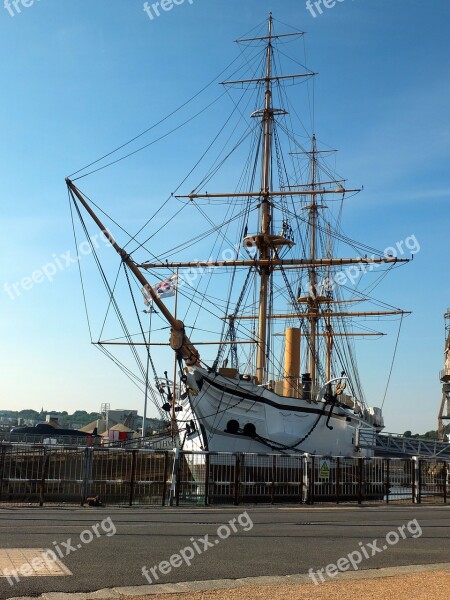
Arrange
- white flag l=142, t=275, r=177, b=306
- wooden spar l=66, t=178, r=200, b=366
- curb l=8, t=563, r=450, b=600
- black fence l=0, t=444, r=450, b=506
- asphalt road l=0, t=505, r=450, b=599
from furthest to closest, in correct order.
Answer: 1. white flag l=142, t=275, r=177, b=306
2. wooden spar l=66, t=178, r=200, b=366
3. black fence l=0, t=444, r=450, b=506
4. asphalt road l=0, t=505, r=450, b=599
5. curb l=8, t=563, r=450, b=600

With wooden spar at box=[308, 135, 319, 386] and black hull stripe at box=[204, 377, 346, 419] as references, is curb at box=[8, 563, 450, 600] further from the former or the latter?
wooden spar at box=[308, 135, 319, 386]

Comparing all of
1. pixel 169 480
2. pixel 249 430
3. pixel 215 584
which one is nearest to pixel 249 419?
pixel 249 430

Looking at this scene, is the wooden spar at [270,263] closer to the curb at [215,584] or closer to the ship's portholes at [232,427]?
the ship's portholes at [232,427]

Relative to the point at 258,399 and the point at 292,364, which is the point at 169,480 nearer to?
the point at 258,399

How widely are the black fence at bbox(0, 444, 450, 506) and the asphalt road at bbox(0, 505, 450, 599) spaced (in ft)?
6.89

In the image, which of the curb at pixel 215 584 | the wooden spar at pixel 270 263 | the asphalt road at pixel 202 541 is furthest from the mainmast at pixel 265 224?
the curb at pixel 215 584

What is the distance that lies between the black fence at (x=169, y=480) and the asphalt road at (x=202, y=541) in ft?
6.89

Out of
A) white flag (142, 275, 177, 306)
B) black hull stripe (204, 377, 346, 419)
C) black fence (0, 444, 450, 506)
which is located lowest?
black fence (0, 444, 450, 506)

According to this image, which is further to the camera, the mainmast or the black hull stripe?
the mainmast

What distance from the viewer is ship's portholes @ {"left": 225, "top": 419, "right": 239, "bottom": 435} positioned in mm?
31297

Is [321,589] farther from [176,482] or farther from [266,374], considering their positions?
[266,374]

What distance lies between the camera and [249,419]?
105 feet

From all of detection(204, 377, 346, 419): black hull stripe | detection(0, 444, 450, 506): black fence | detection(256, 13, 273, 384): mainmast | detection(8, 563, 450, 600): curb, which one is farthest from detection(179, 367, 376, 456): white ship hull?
detection(8, 563, 450, 600): curb

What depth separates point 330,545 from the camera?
11.0 m
